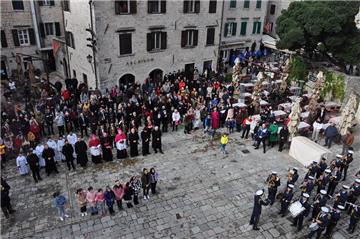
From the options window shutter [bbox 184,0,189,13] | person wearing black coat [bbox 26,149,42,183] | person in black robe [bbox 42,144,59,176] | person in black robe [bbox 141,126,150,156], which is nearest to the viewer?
person wearing black coat [bbox 26,149,42,183]

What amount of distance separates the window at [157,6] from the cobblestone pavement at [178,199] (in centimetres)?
1221

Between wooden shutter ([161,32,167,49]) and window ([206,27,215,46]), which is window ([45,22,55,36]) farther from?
window ([206,27,215,46])

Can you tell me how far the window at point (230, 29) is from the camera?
33.3 metres

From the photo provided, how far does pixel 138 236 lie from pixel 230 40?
89.6 ft


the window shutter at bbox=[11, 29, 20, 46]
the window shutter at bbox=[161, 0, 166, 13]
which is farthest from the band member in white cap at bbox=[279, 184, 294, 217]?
the window shutter at bbox=[11, 29, 20, 46]

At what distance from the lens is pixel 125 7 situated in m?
23.0

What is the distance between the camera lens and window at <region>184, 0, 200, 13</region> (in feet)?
86.0

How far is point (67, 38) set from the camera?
1081 inches

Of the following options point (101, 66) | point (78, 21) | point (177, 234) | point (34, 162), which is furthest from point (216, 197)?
point (78, 21)

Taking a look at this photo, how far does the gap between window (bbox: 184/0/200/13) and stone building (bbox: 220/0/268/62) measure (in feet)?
19.5

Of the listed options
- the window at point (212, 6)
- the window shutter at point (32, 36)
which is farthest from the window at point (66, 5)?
the window at point (212, 6)

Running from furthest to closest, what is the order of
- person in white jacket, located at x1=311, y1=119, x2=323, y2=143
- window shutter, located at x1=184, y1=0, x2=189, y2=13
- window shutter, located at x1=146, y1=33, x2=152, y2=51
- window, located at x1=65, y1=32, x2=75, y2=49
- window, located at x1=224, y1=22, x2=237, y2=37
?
window, located at x1=224, y1=22, x2=237, y2=37, window, located at x1=65, y1=32, x2=75, y2=49, window shutter, located at x1=184, y1=0, x2=189, y2=13, window shutter, located at x1=146, y1=33, x2=152, y2=51, person in white jacket, located at x1=311, y1=119, x2=323, y2=143

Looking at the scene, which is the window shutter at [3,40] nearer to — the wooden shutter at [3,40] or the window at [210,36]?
the wooden shutter at [3,40]

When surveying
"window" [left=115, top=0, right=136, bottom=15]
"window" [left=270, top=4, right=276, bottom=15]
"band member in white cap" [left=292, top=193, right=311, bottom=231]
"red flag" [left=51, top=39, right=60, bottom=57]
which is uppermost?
"window" [left=115, top=0, right=136, bottom=15]
